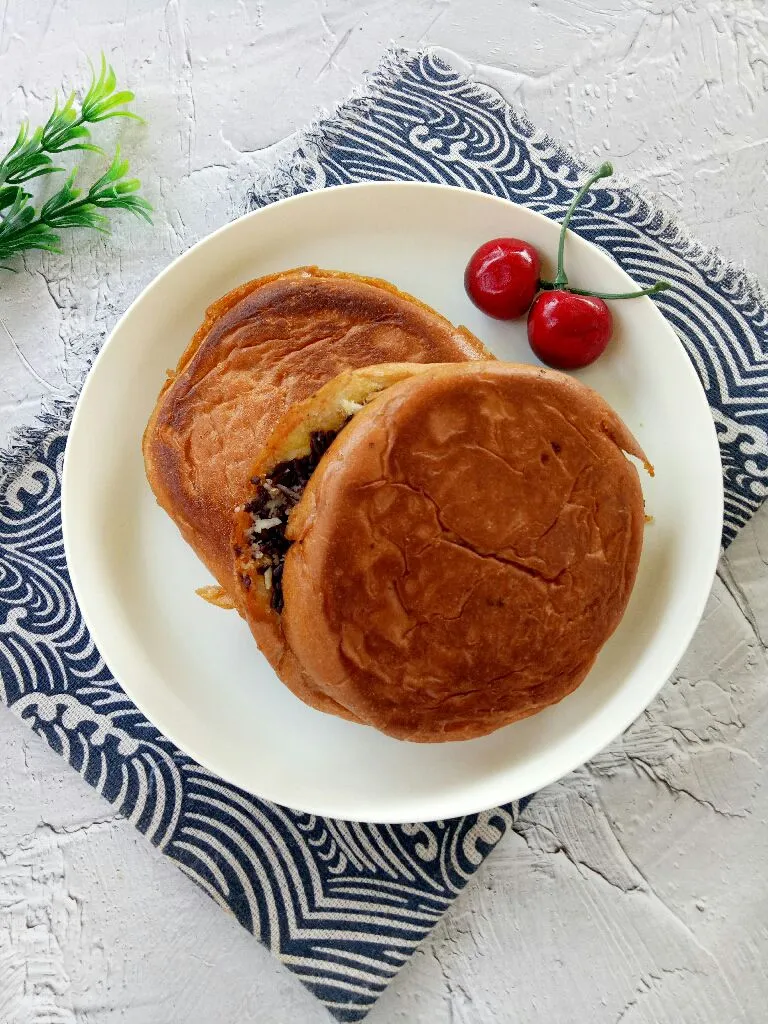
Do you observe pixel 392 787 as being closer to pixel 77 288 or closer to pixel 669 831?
pixel 669 831

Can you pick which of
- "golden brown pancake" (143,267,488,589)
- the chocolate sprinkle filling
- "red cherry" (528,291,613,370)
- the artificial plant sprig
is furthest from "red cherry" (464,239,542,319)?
the artificial plant sprig

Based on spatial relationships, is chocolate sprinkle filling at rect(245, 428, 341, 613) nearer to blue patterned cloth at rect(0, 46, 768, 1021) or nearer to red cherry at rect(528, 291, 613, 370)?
red cherry at rect(528, 291, 613, 370)

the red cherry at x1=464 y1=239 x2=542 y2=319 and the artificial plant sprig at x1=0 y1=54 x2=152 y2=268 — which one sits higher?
the red cherry at x1=464 y1=239 x2=542 y2=319

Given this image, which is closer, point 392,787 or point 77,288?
point 392,787

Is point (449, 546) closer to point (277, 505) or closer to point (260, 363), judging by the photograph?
point (277, 505)

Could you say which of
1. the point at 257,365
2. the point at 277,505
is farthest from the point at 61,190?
the point at 277,505

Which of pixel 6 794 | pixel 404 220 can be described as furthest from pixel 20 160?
pixel 6 794
